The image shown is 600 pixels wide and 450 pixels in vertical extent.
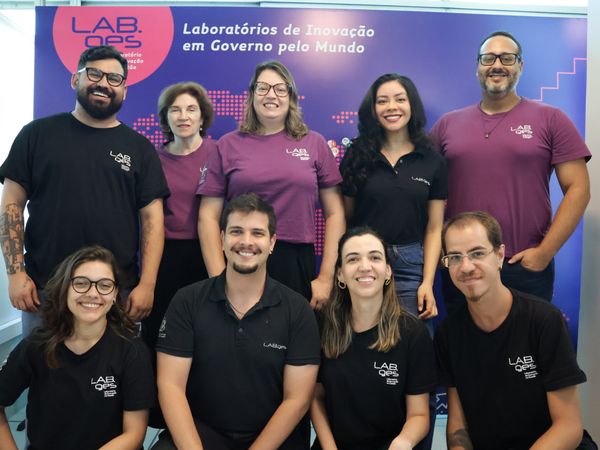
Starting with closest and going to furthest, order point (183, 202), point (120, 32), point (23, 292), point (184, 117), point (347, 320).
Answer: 1. point (347, 320)
2. point (23, 292)
3. point (183, 202)
4. point (184, 117)
5. point (120, 32)

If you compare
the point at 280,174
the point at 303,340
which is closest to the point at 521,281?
the point at 303,340

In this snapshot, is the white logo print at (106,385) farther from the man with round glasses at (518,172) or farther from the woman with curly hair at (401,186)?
the man with round glasses at (518,172)

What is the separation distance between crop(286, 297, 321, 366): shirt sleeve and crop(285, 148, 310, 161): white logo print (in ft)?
2.54

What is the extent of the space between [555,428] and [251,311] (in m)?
1.24

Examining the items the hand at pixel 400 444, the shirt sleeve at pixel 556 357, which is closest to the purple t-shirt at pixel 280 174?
the hand at pixel 400 444

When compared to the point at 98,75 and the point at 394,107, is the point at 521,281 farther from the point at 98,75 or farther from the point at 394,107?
the point at 98,75

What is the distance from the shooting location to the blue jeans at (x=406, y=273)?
8.84ft

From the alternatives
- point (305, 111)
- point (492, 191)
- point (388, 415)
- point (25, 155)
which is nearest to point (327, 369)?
point (388, 415)

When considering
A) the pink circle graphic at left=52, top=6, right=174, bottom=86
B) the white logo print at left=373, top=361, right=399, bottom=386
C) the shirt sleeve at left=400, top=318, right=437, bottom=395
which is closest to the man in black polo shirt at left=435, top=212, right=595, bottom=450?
the shirt sleeve at left=400, top=318, right=437, bottom=395

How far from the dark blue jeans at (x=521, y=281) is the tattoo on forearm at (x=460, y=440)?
643 millimetres

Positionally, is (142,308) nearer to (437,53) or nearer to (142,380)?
(142,380)

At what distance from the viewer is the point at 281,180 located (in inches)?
106

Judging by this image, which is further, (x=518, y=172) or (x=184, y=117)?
(x=184, y=117)

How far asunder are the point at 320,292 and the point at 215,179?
0.76 meters
